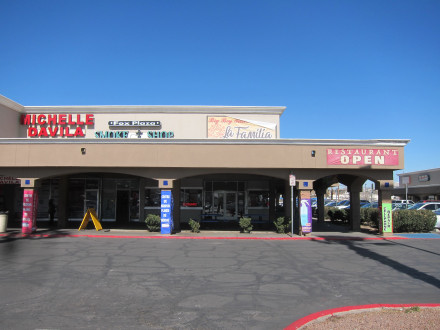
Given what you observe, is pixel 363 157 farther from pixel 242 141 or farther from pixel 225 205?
pixel 225 205

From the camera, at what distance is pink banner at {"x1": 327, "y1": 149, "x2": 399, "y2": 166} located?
17578 millimetres

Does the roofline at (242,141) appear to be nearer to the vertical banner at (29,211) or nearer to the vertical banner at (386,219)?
the vertical banner at (29,211)

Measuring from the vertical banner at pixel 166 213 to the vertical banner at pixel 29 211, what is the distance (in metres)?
6.82

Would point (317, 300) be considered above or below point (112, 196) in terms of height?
below

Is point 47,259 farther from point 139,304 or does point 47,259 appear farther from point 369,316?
point 369,316

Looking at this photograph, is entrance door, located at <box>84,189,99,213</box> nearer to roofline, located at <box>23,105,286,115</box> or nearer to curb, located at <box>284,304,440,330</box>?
roofline, located at <box>23,105,286,115</box>

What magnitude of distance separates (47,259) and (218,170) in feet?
30.7

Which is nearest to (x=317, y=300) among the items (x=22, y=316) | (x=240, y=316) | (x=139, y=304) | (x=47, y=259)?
(x=240, y=316)

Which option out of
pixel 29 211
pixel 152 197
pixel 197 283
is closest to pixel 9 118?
pixel 29 211

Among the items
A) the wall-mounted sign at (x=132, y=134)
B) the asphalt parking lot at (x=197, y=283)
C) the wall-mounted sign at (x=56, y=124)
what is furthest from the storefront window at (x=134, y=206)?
the asphalt parking lot at (x=197, y=283)

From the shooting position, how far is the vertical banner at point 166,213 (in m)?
18.0

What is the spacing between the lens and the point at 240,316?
Answer: 6.18 m

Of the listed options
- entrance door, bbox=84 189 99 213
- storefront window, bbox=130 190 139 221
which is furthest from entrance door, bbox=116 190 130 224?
entrance door, bbox=84 189 99 213

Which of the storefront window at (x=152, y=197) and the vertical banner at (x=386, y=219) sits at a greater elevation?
the storefront window at (x=152, y=197)
